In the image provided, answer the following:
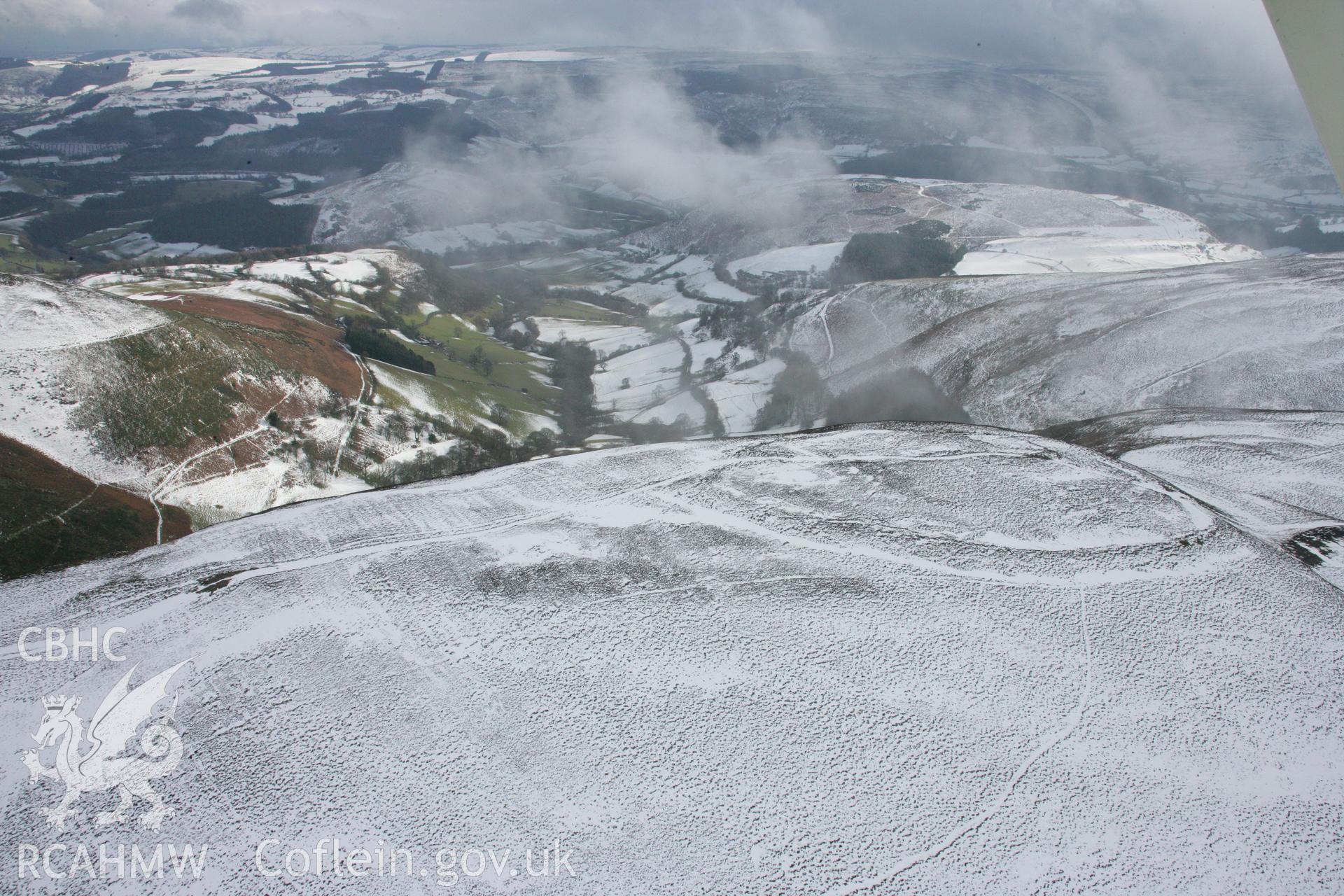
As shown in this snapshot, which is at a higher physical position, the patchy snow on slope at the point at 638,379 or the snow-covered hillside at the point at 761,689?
Result: the snow-covered hillside at the point at 761,689

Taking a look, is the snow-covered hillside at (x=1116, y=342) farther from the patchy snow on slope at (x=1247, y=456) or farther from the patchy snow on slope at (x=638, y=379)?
the patchy snow on slope at (x=638, y=379)

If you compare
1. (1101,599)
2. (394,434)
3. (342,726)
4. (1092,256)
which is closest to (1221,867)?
(1101,599)

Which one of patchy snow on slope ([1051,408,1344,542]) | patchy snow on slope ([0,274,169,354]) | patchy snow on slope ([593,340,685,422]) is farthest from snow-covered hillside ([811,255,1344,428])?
patchy snow on slope ([0,274,169,354])

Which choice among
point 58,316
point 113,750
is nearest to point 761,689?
point 113,750

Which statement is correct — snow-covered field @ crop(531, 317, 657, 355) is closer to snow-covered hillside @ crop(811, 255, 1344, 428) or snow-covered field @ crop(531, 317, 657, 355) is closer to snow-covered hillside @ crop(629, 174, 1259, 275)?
snow-covered hillside @ crop(629, 174, 1259, 275)

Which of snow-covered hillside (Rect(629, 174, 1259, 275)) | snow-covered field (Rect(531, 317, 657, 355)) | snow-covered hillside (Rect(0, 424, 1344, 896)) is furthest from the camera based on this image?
snow-covered field (Rect(531, 317, 657, 355))

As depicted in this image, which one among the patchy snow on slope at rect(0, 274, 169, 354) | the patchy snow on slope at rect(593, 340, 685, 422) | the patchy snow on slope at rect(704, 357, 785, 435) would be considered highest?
the patchy snow on slope at rect(0, 274, 169, 354)

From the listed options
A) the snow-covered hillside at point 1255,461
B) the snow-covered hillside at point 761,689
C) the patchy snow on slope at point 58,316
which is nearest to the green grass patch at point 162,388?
the patchy snow on slope at point 58,316
